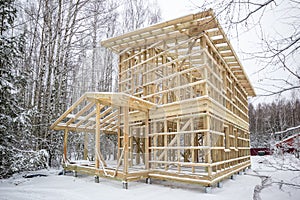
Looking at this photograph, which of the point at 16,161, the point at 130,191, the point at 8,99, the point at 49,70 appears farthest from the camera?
the point at 49,70

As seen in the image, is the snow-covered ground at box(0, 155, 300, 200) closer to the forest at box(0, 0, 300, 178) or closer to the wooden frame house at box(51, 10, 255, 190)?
the wooden frame house at box(51, 10, 255, 190)

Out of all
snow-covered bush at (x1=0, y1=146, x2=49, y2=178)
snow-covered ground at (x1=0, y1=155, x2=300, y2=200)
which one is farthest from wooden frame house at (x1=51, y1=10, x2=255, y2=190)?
snow-covered bush at (x1=0, y1=146, x2=49, y2=178)

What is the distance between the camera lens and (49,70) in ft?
36.1

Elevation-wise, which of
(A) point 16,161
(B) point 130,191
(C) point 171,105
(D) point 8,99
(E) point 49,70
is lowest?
(B) point 130,191

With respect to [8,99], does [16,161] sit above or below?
below

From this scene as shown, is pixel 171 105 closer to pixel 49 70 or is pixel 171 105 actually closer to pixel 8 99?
pixel 8 99

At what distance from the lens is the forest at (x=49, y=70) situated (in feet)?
24.1

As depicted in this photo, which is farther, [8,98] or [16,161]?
[8,98]

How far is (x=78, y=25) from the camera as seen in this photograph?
488 inches

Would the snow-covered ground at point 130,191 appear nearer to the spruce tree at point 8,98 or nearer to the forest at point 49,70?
the spruce tree at point 8,98

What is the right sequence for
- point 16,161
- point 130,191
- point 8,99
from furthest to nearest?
point 8,99
point 16,161
point 130,191

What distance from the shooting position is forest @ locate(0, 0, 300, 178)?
7.35 metres

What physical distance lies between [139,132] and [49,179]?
3.72 metres

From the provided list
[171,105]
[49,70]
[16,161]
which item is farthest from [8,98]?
[171,105]
